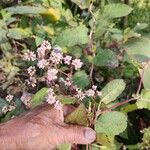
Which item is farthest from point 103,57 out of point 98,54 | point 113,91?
point 113,91

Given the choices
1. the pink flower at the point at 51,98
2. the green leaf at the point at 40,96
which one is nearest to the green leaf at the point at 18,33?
the green leaf at the point at 40,96

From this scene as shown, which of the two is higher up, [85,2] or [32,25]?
[85,2]

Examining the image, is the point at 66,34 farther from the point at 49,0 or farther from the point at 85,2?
the point at 49,0

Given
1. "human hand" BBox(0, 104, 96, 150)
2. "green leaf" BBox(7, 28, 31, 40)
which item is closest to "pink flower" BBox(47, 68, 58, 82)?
"human hand" BBox(0, 104, 96, 150)

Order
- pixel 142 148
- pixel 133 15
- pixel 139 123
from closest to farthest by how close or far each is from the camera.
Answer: pixel 142 148
pixel 139 123
pixel 133 15

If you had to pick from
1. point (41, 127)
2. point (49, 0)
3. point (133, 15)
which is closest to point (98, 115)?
point (41, 127)

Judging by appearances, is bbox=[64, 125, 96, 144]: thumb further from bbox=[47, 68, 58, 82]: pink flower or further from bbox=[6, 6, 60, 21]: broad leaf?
bbox=[6, 6, 60, 21]: broad leaf

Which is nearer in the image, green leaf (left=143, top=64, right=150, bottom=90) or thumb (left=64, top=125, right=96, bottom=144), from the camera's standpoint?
thumb (left=64, top=125, right=96, bottom=144)
